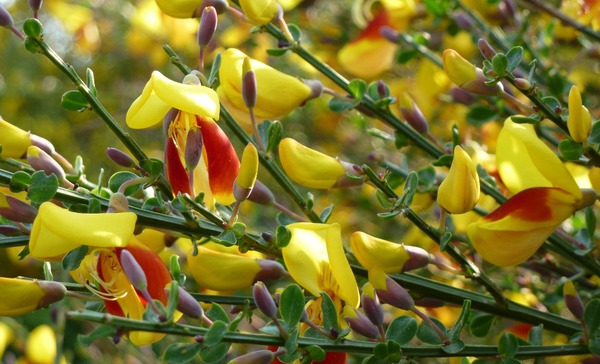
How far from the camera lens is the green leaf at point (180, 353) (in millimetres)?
544

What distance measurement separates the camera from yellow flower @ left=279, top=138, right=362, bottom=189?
733 millimetres

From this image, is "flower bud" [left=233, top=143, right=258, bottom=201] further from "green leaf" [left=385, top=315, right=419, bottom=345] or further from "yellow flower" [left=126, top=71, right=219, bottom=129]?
"green leaf" [left=385, top=315, right=419, bottom=345]

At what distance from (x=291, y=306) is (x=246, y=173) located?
110 mm

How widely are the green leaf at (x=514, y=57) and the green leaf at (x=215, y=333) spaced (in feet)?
1.09

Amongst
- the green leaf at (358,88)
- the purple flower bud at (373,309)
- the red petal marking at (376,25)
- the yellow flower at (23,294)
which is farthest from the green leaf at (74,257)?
the red petal marking at (376,25)

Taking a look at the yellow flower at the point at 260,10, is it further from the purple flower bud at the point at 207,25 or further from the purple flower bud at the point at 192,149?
the purple flower bud at the point at 192,149

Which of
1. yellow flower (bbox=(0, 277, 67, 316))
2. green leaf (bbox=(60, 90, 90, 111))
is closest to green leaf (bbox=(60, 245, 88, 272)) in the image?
yellow flower (bbox=(0, 277, 67, 316))

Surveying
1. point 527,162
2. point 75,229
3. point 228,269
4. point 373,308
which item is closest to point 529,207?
point 527,162

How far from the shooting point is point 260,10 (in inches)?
31.5

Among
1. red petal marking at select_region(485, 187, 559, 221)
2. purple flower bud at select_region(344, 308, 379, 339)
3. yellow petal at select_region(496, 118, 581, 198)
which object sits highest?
yellow petal at select_region(496, 118, 581, 198)

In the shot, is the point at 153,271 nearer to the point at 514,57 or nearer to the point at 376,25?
the point at 514,57

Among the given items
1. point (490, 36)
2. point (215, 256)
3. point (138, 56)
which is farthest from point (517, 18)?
point (138, 56)

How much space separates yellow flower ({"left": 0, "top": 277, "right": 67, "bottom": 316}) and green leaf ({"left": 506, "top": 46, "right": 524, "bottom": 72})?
0.42m

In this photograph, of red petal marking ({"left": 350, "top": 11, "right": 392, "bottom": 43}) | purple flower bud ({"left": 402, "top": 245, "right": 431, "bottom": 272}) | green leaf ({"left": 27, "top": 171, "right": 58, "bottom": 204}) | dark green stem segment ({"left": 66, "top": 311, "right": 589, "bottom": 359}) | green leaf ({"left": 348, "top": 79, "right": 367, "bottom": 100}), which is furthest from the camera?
red petal marking ({"left": 350, "top": 11, "right": 392, "bottom": 43})
